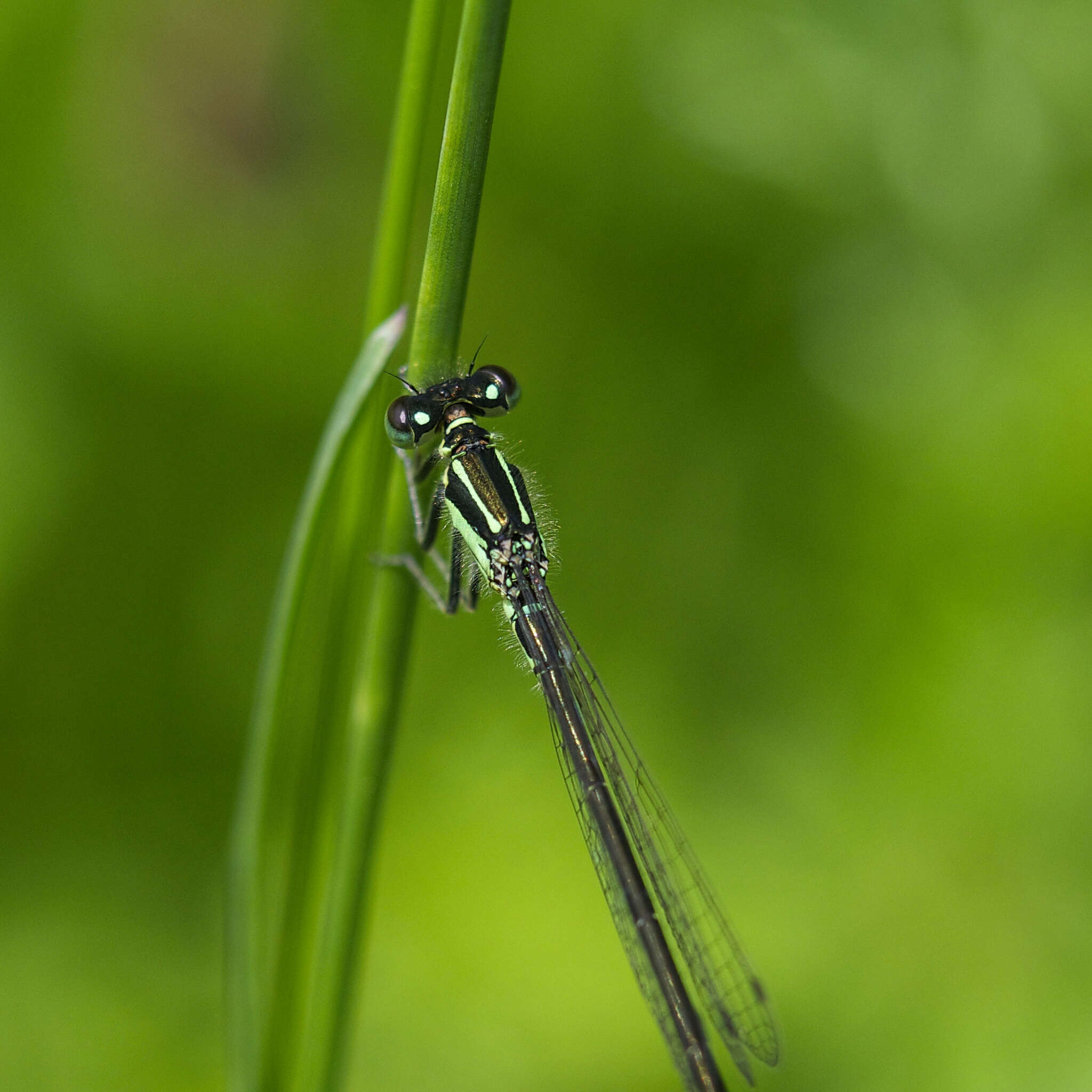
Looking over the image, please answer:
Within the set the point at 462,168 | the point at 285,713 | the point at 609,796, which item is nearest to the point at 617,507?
the point at 609,796

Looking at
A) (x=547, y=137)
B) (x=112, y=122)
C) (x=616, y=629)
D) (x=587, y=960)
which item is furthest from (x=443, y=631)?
(x=112, y=122)

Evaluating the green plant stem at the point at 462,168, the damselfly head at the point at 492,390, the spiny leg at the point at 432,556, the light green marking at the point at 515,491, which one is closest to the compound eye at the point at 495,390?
the damselfly head at the point at 492,390

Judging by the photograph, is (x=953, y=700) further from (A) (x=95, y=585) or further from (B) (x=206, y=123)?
(B) (x=206, y=123)

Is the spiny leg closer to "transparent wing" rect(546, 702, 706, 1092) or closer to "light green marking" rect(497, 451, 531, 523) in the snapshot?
"light green marking" rect(497, 451, 531, 523)

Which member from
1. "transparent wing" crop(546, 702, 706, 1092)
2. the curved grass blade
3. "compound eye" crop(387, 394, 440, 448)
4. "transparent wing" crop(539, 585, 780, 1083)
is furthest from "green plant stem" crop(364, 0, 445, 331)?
"transparent wing" crop(546, 702, 706, 1092)

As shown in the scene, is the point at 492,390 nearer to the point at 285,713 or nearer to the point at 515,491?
the point at 515,491

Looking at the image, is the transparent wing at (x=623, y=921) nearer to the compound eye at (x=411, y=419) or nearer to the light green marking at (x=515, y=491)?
the light green marking at (x=515, y=491)
